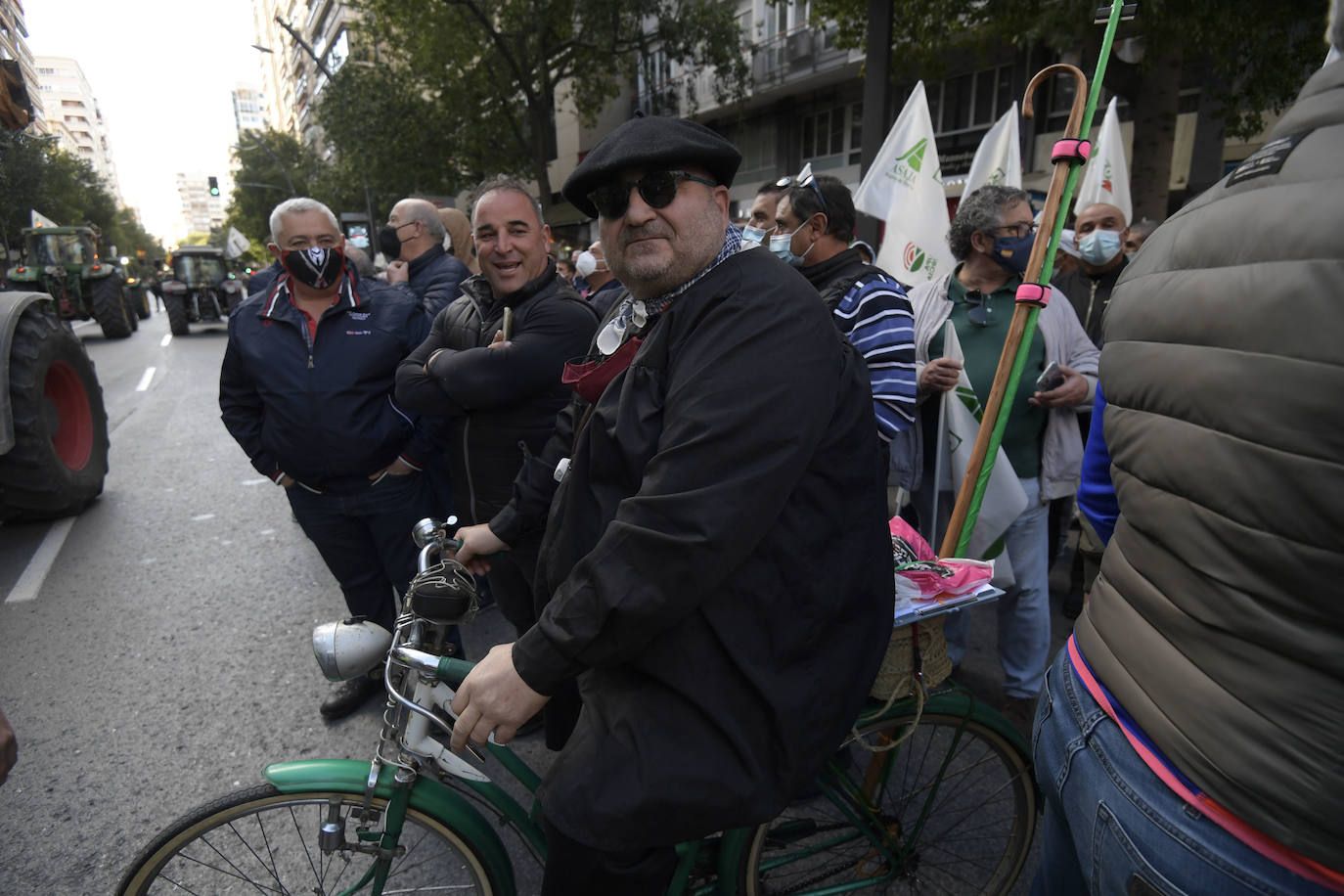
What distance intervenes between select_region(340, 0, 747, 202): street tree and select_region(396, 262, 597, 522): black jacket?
1534 centimetres

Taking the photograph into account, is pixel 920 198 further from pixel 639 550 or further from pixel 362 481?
pixel 639 550

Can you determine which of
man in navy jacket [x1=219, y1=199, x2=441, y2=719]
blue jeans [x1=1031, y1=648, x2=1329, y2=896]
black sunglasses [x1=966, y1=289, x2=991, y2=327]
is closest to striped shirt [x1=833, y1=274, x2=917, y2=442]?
black sunglasses [x1=966, y1=289, x2=991, y2=327]

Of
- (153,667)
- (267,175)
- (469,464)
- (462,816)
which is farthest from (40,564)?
(267,175)

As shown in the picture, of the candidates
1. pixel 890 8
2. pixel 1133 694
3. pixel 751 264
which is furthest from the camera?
pixel 890 8

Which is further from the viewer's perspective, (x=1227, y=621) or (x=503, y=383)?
(x=503, y=383)

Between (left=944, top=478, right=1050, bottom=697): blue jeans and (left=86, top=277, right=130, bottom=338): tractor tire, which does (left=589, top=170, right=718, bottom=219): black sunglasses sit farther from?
(left=86, top=277, right=130, bottom=338): tractor tire

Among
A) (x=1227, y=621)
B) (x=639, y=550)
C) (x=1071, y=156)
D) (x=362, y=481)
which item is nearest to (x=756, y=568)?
(x=639, y=550)

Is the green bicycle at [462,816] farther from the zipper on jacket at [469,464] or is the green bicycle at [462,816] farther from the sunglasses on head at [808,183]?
the sunglasses on head at [808,183]

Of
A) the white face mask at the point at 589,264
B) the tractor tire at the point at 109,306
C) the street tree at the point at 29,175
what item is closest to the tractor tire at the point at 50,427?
the street tree at the point at 29,175

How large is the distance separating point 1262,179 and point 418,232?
15.3ft

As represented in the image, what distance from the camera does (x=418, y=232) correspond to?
4.81 metres

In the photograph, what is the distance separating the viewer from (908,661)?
173cm

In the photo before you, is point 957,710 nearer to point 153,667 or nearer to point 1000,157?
point 153,667

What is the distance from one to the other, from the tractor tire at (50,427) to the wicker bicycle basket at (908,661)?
5395 millimetres
